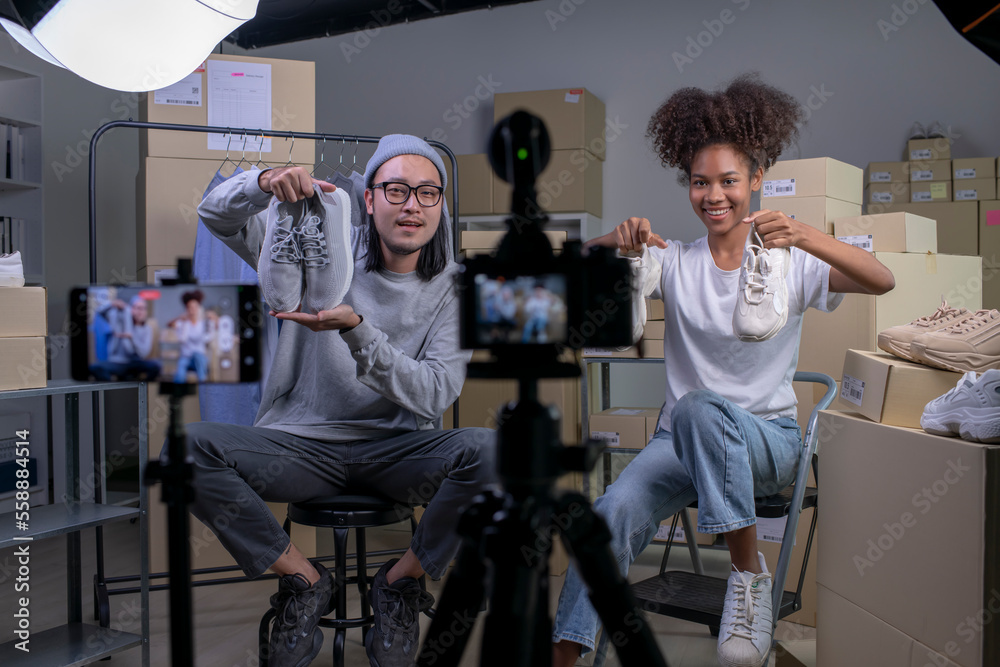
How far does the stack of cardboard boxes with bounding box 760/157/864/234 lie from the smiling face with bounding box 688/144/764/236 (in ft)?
2.27

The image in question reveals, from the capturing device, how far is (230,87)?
7.79ft

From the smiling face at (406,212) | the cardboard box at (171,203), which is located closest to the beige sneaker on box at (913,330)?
the smiling face at (406,212)

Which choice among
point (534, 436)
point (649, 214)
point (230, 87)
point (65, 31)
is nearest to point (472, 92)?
point (649, 214)

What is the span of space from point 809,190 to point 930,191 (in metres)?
1.25

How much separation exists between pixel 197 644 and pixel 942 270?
2.41 m

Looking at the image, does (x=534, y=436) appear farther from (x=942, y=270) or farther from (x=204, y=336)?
(x=942, y=270)

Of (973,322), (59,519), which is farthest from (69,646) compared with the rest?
(973,322)

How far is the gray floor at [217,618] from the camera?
188 cm

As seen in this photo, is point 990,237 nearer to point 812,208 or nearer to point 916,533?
point 812,208

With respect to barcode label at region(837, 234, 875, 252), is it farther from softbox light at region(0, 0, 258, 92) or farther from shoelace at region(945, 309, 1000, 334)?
softbox light at region(0, 0, 258, 92)

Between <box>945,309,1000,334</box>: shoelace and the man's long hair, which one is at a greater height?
the man's long hair

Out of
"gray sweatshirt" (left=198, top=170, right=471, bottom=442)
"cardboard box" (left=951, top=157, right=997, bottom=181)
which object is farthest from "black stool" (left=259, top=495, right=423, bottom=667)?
"cardboard box" (left=951, top=157, right=997, bottom=181)

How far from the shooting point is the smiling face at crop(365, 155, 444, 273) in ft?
5.78

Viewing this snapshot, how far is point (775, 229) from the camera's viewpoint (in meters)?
1.49
